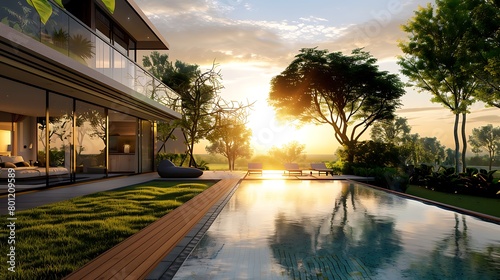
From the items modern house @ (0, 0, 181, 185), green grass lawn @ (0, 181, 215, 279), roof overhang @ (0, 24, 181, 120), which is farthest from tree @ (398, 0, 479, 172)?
green grass lawn @ (0, 181, 215, 279)

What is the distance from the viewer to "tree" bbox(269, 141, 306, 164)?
174 feet

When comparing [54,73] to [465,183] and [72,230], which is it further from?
[465,183]

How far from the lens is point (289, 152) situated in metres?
53.3

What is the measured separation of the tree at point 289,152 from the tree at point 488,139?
38727mm

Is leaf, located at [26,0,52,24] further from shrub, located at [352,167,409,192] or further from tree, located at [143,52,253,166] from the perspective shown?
tree, located at [143,52,253,166]

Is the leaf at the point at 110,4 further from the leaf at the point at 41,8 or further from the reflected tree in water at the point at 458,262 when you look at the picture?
the reflected tree in water at the point at 458,262

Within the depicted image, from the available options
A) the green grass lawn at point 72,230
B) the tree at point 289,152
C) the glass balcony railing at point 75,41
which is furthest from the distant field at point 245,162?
the green grass lawn at point 72,230

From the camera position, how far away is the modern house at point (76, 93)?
8.40 metres

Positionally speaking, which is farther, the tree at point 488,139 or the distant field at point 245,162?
the tree at point 488,139

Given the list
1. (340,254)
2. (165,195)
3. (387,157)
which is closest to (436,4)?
(387,157)

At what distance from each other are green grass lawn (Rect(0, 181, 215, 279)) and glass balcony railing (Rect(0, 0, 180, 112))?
3637 mm

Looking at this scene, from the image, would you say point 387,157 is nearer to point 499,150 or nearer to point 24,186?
point 24,186

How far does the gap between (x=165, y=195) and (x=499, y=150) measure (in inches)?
3008

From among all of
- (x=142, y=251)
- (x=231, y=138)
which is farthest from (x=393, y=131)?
(x=142, y=251)
